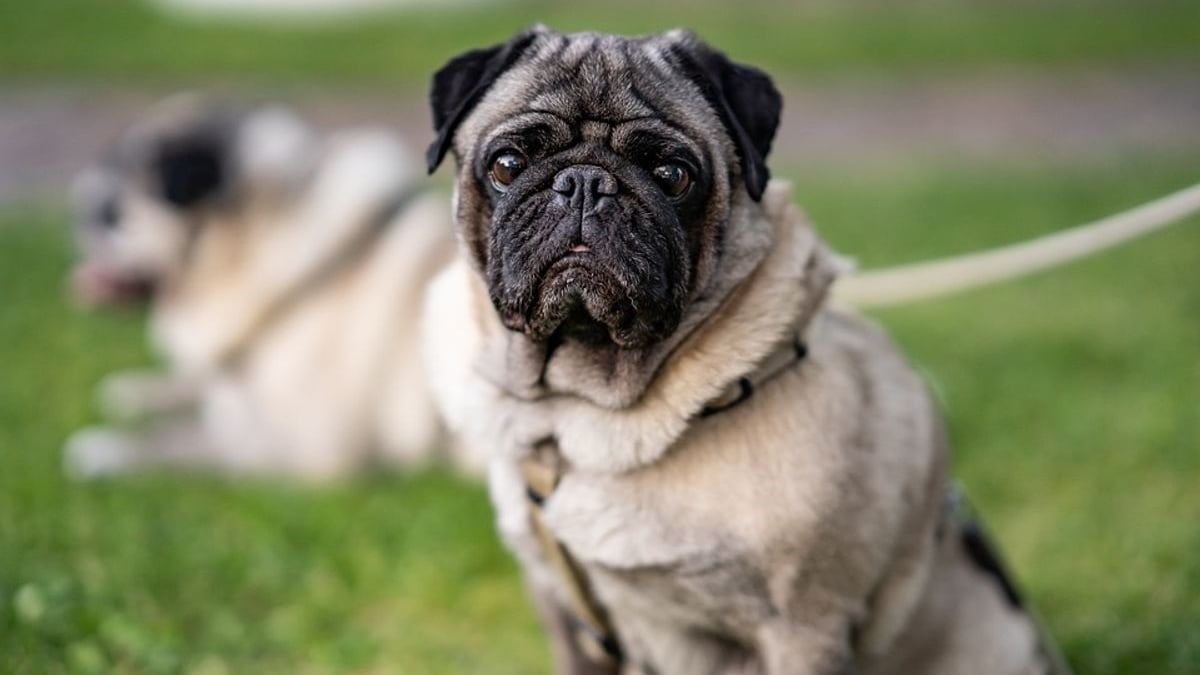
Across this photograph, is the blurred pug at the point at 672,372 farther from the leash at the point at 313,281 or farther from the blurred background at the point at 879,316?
the leash at the point at 313,281

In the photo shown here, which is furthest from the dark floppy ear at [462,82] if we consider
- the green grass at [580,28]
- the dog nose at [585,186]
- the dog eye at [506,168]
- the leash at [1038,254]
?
the green grass at [580,28]

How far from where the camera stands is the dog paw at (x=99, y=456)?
5652 mm

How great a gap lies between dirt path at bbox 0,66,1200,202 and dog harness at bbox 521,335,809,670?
9.55 m

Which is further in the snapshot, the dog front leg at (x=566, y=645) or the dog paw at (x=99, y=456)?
the dog paw at (x=99, y=456)

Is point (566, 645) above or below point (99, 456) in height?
above

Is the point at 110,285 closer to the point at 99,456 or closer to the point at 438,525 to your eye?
the point at 99,456

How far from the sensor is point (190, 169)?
6.08 m

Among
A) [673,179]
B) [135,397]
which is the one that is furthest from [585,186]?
[135,397]

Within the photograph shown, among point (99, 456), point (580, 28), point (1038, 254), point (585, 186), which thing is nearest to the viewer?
point (585, 186)

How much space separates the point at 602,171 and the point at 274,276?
3759 mm

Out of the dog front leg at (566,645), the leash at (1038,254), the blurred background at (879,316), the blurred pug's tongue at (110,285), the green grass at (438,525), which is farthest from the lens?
the blurred pug's tongue at (110,285)

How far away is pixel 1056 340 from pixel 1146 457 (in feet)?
5.77

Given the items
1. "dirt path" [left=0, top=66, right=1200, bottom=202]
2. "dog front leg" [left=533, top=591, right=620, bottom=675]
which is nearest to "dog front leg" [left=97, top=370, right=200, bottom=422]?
"dog front leg" [left=533, top=591, right=620, bottom=675]

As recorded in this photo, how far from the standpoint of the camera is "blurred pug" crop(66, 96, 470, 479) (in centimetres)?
608
